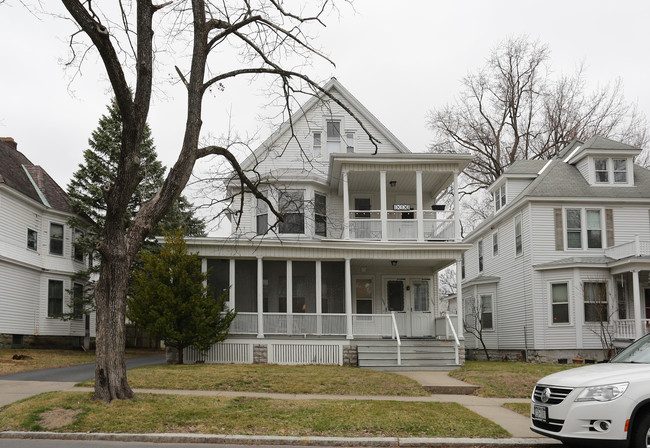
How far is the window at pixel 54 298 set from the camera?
90.8 ft

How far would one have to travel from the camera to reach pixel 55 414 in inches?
386

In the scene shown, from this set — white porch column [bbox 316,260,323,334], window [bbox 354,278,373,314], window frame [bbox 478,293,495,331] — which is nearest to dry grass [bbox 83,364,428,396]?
white porch column [bbox 316,260,323,334]

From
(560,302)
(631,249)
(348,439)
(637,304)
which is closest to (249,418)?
(348,439)

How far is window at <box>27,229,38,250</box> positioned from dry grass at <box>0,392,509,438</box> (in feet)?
57.8

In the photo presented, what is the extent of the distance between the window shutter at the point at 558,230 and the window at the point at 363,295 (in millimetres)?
7668

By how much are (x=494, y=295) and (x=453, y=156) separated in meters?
9.92

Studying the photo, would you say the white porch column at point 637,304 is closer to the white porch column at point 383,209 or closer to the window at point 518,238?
the window at point 518,238

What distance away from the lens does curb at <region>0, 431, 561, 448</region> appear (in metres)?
8.98

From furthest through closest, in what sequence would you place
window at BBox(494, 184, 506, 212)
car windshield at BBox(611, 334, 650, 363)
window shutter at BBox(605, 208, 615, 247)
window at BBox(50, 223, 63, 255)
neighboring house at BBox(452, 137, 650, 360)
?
window at BBox(494, 184, 506, 212) → window at BBox(50, 223, 63, 255) → window shutter at BBox(605, 208, 615, 247) → neighboring house at BBox(452, 137, 650, 360) → car windshield at BBox(611, 334, 650, 363)

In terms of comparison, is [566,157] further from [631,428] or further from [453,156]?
[631,428]

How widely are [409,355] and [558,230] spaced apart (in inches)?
370

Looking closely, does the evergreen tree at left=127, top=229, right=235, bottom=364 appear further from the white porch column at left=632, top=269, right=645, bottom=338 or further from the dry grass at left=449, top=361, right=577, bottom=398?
the white porch column at left=632, top=269, right=645, bottom=338

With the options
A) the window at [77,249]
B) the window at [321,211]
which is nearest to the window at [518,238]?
the window at [321,211]

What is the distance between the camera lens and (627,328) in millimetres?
22750
